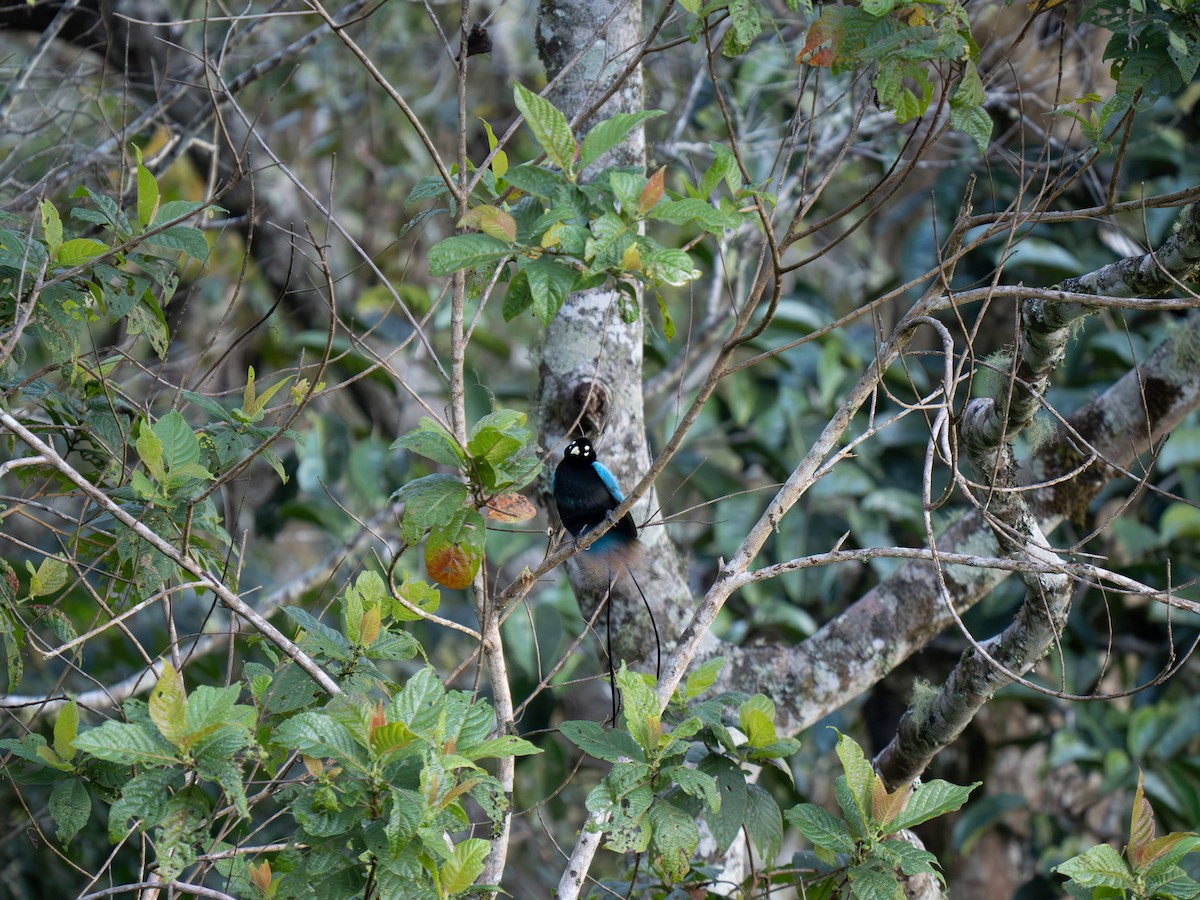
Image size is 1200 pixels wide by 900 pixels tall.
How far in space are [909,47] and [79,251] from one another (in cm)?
172

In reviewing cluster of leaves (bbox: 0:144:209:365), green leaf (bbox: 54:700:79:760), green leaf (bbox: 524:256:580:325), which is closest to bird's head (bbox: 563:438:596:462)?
cluster of leaves (bbox: 0:144:209:365)

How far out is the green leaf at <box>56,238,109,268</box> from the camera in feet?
7.59

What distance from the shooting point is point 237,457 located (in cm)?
247

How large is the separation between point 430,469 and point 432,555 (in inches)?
112

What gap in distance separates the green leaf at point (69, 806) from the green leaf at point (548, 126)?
150cm

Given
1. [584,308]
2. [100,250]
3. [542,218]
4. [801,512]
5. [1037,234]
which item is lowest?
[801,512]

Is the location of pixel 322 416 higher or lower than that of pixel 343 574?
higher

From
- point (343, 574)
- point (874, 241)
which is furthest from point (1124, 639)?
point (343, 574)

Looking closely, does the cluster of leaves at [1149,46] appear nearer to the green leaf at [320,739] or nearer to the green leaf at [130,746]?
the green leaf at [320,739]

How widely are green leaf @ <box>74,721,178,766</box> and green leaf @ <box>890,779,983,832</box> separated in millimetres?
1324

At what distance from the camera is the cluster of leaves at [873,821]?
2049 millimetres

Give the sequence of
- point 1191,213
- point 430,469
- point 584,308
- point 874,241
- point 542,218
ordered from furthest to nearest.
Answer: point 874,241 < point 430,469 < point 584,308 < point 1191,213 < point 542,218

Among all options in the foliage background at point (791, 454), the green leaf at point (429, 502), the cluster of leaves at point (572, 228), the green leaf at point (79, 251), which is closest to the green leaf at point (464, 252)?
the cluster of leaves at point (572, 228)

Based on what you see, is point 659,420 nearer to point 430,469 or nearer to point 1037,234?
point 430,469
